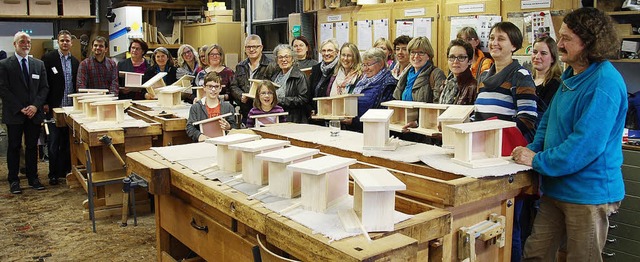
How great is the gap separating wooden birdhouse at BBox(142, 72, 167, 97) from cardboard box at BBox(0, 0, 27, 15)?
383cm

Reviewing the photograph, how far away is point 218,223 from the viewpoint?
8.10 ft

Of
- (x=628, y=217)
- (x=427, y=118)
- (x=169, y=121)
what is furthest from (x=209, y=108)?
(x=628, y=217)

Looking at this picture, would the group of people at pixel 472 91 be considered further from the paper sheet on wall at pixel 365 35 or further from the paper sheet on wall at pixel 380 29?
the paper sheet on wall at pixel 365 35

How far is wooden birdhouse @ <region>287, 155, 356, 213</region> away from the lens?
1.98 meters

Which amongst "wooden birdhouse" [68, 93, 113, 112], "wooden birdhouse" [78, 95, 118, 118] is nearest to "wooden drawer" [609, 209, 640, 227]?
"wooden birdhouse" [78, 95, 118, 118]

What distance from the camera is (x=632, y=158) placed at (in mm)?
3828

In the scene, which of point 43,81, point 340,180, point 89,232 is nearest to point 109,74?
point 43,81

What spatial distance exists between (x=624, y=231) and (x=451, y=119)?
192 centimetres

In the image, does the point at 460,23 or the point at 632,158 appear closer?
the point at 632,158

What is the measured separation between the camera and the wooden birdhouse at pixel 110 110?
15.8 ft

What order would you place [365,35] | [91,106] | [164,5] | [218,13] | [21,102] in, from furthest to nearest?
1. [164,5]
2. [218,13]
3. [365,35]
4. [21,102]
5. [91,106]

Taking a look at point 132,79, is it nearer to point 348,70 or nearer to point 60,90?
point 60,90

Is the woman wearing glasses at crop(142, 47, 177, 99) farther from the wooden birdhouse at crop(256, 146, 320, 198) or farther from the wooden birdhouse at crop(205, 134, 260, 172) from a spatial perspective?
the wooden birdhouse at crop(256, 146, 320, 198)

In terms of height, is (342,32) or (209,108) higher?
(342,32)
